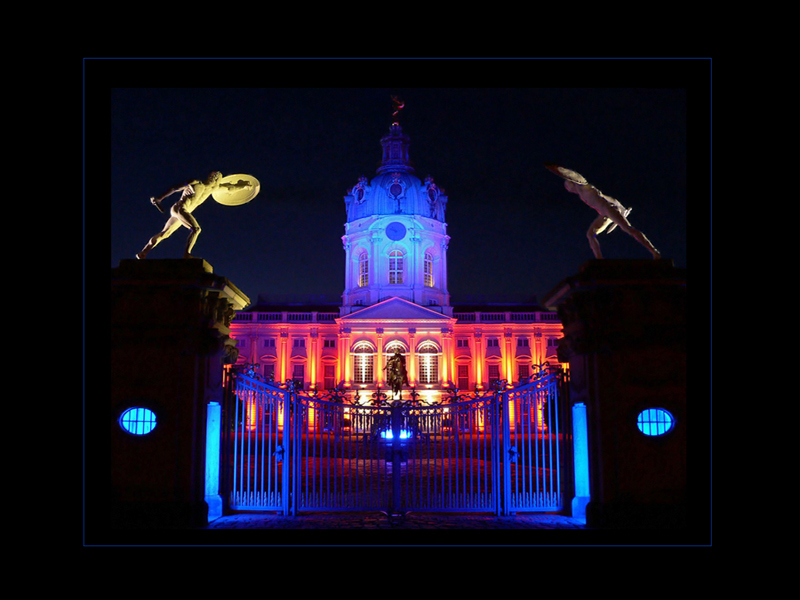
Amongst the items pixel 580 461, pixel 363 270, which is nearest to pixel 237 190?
pixel 580 461

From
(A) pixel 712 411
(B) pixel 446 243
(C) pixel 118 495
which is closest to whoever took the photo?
(A) pixel 712 411

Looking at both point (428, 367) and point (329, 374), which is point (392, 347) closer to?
point (428, 367)

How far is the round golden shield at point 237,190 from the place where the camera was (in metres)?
8.40

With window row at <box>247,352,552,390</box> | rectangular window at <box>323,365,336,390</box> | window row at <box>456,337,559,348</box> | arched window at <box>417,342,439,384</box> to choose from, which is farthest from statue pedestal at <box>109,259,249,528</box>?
window row at <box>456,337,559,348</box>

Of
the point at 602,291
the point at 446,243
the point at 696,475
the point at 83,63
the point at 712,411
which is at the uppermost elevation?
the point at 446,243

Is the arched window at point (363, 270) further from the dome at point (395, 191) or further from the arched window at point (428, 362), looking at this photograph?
the arched window at point (428, 362)

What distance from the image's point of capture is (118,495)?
755 cm

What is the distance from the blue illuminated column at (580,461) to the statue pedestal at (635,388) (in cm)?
50

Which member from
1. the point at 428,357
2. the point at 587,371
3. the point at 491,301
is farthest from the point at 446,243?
the point at 587,371

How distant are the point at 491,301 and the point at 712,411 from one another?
42.7 meters

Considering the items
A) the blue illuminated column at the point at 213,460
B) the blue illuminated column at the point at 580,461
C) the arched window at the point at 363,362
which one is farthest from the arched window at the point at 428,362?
the blue illuminated column at the point at 580,461

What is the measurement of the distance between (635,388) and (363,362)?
34395mm

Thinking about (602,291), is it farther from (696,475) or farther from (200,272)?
(200,272)

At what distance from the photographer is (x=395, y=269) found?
4488 cm
